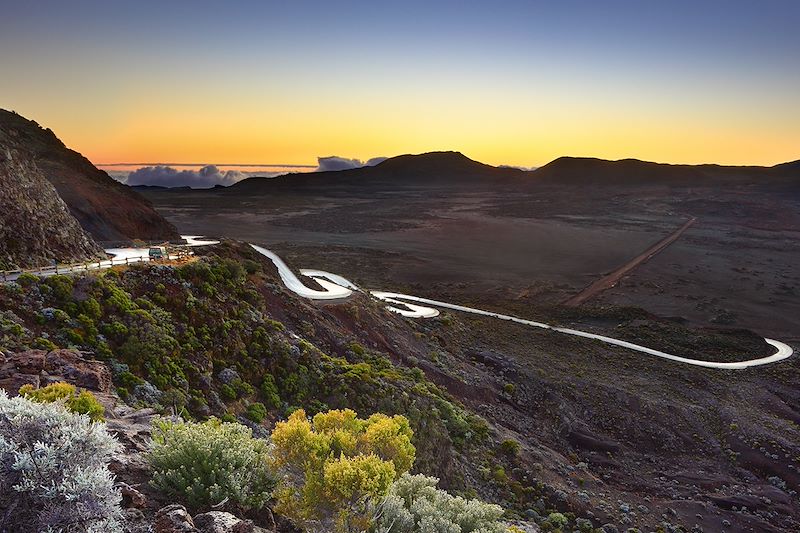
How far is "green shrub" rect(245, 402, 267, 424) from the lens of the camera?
16.2 meters

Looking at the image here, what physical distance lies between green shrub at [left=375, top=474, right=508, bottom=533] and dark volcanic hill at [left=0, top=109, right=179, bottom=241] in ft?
123

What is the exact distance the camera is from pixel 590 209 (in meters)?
152

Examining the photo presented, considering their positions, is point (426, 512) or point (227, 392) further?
point (227, 392)

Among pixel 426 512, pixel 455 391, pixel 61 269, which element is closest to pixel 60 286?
pixel 61 269

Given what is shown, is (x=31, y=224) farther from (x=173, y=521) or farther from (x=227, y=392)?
(x=173, y=521)

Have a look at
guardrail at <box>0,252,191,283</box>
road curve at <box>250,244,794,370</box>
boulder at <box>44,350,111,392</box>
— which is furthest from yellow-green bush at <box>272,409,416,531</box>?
road curve at <box>250,244,794,370</box>

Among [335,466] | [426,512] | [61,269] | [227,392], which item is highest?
[61,269]

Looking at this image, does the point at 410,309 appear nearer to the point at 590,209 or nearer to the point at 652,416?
the point at 652,416

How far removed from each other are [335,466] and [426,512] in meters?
2.13

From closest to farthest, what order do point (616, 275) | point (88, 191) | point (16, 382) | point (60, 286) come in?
point (16, 382)
point (60, 286)
point (88, 191)
point (616, 275)

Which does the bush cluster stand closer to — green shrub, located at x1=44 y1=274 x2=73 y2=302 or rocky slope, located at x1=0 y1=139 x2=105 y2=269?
green shrub, located at x1=44 y1=274 x2=73 y2=302

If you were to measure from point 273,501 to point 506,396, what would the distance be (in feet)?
74.2

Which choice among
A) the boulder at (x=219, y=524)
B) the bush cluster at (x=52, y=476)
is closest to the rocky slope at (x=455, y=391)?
the boulder at (x=219, y=524)

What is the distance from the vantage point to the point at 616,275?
3056 inches
